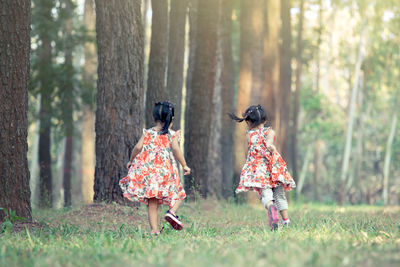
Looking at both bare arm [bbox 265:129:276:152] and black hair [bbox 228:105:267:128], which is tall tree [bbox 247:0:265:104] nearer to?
black hair [bbox 228:105:267:128]

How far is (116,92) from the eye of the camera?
10523mm

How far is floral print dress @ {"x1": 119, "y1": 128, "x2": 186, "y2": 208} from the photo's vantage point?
823 cm

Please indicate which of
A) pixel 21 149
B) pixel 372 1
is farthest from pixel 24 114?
pixel 372 1

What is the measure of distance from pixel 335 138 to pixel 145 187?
4108cm

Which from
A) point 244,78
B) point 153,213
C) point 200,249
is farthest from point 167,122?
point 244,78

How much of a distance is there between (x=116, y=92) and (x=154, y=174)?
271 centimetres

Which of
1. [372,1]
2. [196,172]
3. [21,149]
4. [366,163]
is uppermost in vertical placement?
[372,1]

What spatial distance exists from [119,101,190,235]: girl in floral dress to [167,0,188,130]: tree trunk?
6.47 metres

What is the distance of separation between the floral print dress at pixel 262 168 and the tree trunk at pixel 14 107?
3.12 metres

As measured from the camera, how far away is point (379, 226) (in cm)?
888

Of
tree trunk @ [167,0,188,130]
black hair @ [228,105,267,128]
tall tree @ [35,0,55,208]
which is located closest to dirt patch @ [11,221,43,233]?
black hair @ [228,105,267,128]

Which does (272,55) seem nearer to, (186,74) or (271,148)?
(186,74)

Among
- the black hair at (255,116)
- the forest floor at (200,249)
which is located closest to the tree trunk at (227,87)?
the black hair at (255,116)

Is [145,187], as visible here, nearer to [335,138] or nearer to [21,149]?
[21,149]
